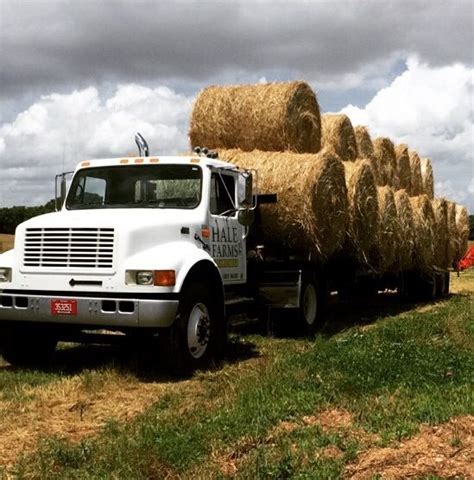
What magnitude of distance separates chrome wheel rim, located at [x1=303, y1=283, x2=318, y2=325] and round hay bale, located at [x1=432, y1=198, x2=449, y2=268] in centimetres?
587

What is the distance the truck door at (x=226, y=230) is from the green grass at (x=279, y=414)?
1354 mm

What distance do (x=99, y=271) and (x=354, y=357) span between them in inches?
105

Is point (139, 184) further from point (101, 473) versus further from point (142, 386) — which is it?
point (101, 473)

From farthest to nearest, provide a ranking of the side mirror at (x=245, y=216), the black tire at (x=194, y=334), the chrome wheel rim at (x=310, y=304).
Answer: the chrome wheel rim at (x=310, y=304)
the side mirror at (x=245, y=216)
the black tire at (x=194, y=334)

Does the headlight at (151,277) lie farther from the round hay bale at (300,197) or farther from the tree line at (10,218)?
the tree line at (10,218)

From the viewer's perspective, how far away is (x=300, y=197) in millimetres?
10000

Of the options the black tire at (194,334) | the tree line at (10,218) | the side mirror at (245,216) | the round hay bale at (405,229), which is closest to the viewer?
the black tire at (194,334)

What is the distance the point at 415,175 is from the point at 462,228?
239 centimetres

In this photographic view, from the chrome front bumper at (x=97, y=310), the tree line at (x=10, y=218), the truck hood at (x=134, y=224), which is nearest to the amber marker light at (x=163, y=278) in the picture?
the chrome front bumper at (x=97, y=310)

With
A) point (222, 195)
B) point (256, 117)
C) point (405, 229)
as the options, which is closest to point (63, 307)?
point (222, 195)

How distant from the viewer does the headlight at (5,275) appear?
7574 millimetres

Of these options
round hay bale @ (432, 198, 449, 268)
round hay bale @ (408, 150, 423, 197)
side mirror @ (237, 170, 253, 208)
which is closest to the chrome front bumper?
side mirror @ (237, 170, 253, 208)

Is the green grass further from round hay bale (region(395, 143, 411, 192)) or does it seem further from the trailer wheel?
round hay bale (region(395, 143, 411, 192))

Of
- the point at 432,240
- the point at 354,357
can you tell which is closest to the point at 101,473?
the point at 354,357
